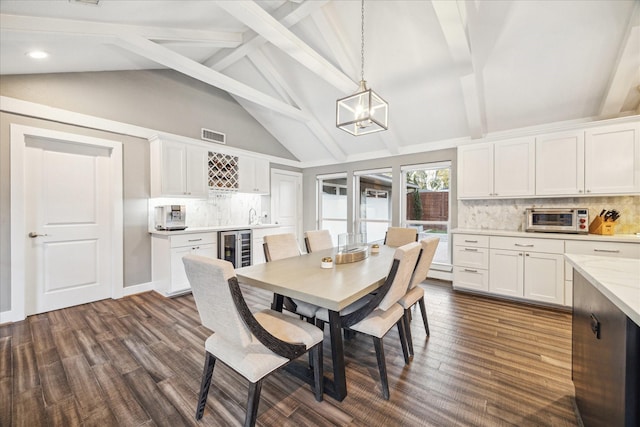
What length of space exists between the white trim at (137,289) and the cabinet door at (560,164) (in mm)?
5744

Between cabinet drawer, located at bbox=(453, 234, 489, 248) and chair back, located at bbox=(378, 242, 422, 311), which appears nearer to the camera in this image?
chair back, located at bbox=(378, 242, 422, 311)

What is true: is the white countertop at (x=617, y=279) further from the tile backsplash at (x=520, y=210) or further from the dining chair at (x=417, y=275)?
the tile backsplash at (x=520, y=210)

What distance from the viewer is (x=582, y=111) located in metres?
3.40

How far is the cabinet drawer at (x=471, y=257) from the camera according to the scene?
3668 mm

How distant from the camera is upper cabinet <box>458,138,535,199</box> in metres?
3.56

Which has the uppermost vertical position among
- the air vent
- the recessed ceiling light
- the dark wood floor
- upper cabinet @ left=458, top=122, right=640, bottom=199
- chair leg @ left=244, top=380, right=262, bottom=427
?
the recessed ceiling light

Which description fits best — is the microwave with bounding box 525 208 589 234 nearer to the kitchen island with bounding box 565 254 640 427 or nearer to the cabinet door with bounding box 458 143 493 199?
the cabinet door with bounding box 458 143 493 199

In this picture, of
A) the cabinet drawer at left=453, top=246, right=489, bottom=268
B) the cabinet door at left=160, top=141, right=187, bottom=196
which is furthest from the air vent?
the cabinet drawer at left=453, top=246, right=489, bottom=268

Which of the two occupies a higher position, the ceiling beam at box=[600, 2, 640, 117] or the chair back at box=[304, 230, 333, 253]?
the ceiling beam at box=[600, 2, 640, 117]

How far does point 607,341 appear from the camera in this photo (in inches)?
45.1

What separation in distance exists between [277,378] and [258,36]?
4.10 m

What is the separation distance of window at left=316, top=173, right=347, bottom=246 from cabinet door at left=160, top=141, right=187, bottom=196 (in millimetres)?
3179

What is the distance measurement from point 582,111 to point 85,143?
6.57 meters

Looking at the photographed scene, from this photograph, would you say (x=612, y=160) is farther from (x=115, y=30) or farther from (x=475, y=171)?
(x=115, y=30)
